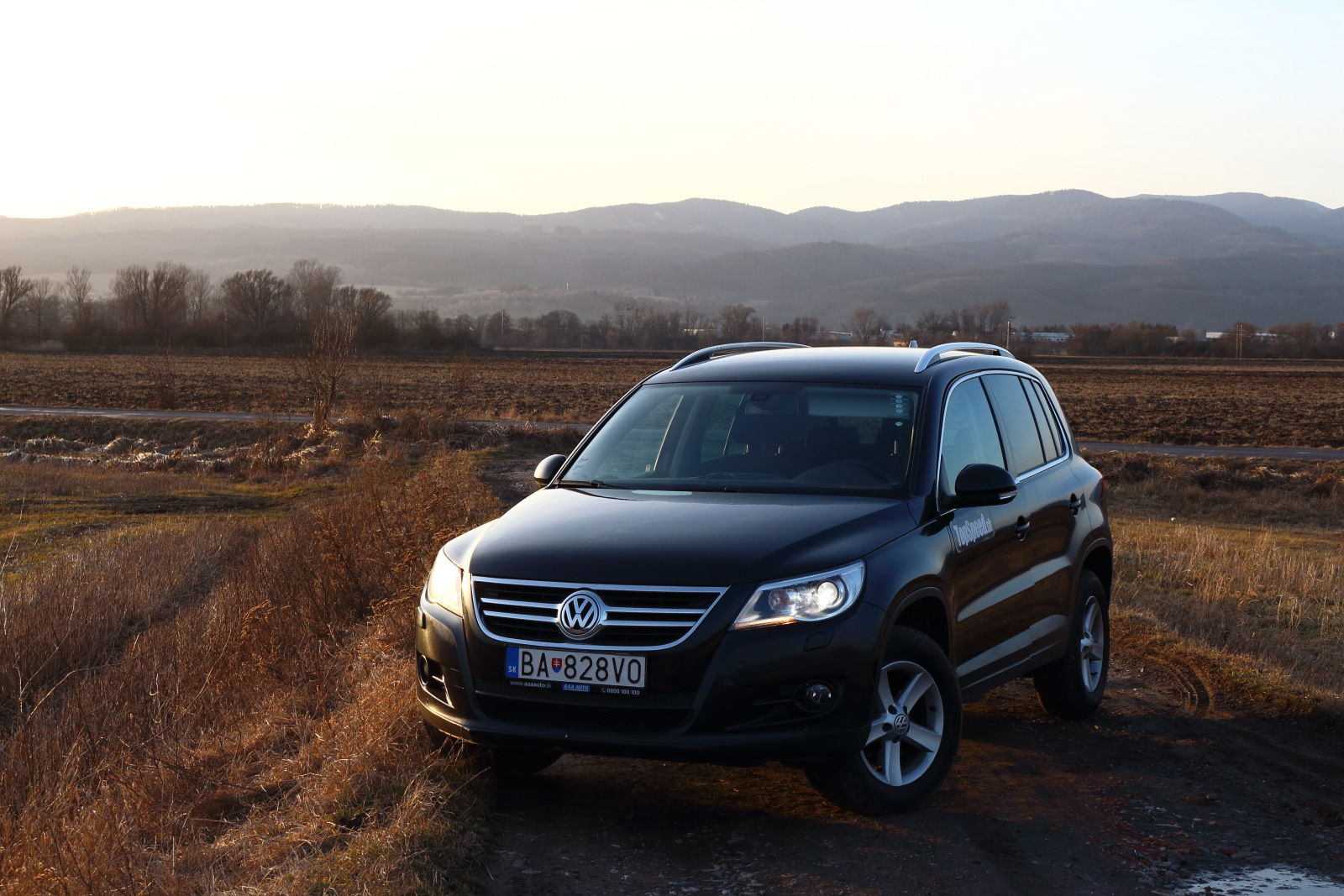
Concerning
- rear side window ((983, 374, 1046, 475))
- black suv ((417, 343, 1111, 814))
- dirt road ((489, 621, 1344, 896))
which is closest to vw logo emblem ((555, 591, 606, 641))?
black suv ((417, 343, 1111, 814))

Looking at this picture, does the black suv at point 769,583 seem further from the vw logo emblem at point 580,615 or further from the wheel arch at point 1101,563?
the wheel arch at point 1101,563

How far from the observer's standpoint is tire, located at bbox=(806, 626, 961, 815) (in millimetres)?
5027

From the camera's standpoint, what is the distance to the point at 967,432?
631cm

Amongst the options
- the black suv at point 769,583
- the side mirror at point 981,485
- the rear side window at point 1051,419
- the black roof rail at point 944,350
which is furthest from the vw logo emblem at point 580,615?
the rear side window at point 1051,419

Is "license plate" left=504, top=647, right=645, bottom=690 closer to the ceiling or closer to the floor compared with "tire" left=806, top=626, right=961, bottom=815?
closer to the ceiling

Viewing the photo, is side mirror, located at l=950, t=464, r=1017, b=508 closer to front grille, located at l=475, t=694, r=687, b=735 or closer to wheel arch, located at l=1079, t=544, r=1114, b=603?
front grille, located at l=475, t=694, r=687, b=735

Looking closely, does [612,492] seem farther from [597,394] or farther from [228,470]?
[597,394]

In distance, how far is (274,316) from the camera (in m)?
115

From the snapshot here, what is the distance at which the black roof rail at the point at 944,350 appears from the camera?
639cm

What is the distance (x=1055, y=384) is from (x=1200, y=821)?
64.2m

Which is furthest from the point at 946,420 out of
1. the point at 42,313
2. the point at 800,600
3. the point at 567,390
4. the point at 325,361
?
the point at 42,313

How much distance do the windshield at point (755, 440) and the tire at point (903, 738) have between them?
0.78 meters

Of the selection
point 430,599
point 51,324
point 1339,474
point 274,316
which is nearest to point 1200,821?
point 430,599

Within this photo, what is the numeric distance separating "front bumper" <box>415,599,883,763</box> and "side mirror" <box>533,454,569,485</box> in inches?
65.8
